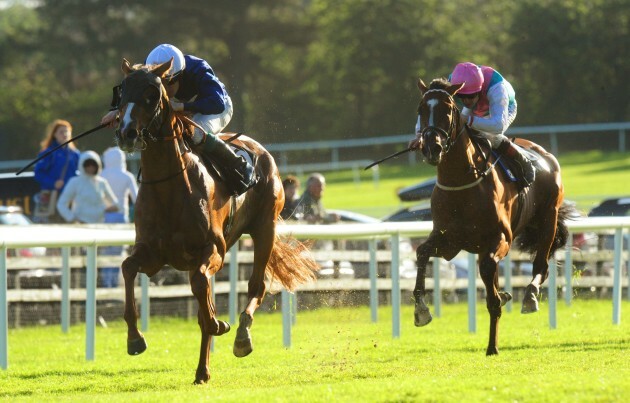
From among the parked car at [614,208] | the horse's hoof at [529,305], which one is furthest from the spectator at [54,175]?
the horse's hoof at [529,305]

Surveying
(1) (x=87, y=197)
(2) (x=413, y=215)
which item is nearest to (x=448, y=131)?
(2) (x=413, y=215)

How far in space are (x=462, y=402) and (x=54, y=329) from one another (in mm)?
6837

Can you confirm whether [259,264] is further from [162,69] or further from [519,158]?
[519,158]

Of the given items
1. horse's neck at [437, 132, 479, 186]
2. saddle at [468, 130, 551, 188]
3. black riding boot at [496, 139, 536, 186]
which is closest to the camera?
horse's neck at [437, 132, 479, 186]

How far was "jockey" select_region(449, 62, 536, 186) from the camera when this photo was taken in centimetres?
947

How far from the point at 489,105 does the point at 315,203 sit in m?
4.10

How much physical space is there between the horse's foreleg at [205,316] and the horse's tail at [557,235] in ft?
11.4

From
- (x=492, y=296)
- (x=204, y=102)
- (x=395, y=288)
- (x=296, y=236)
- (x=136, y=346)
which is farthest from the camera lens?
(x=395, y=288)

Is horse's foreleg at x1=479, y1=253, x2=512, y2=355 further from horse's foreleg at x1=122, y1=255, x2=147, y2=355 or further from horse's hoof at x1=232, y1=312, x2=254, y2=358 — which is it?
horse's foreleg at x1=122, y1=255, x2=147, y2=355

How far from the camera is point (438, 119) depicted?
880 centimetres

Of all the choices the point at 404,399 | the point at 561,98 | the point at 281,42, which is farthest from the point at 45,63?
the point at 404,399

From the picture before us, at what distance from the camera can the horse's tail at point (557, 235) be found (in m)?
10.6

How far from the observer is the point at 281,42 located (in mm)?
38531

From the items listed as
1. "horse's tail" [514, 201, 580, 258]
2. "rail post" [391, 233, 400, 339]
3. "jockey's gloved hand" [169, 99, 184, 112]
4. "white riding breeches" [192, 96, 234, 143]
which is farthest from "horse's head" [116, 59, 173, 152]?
"horse's tail" [514, 201, 580, 258]
